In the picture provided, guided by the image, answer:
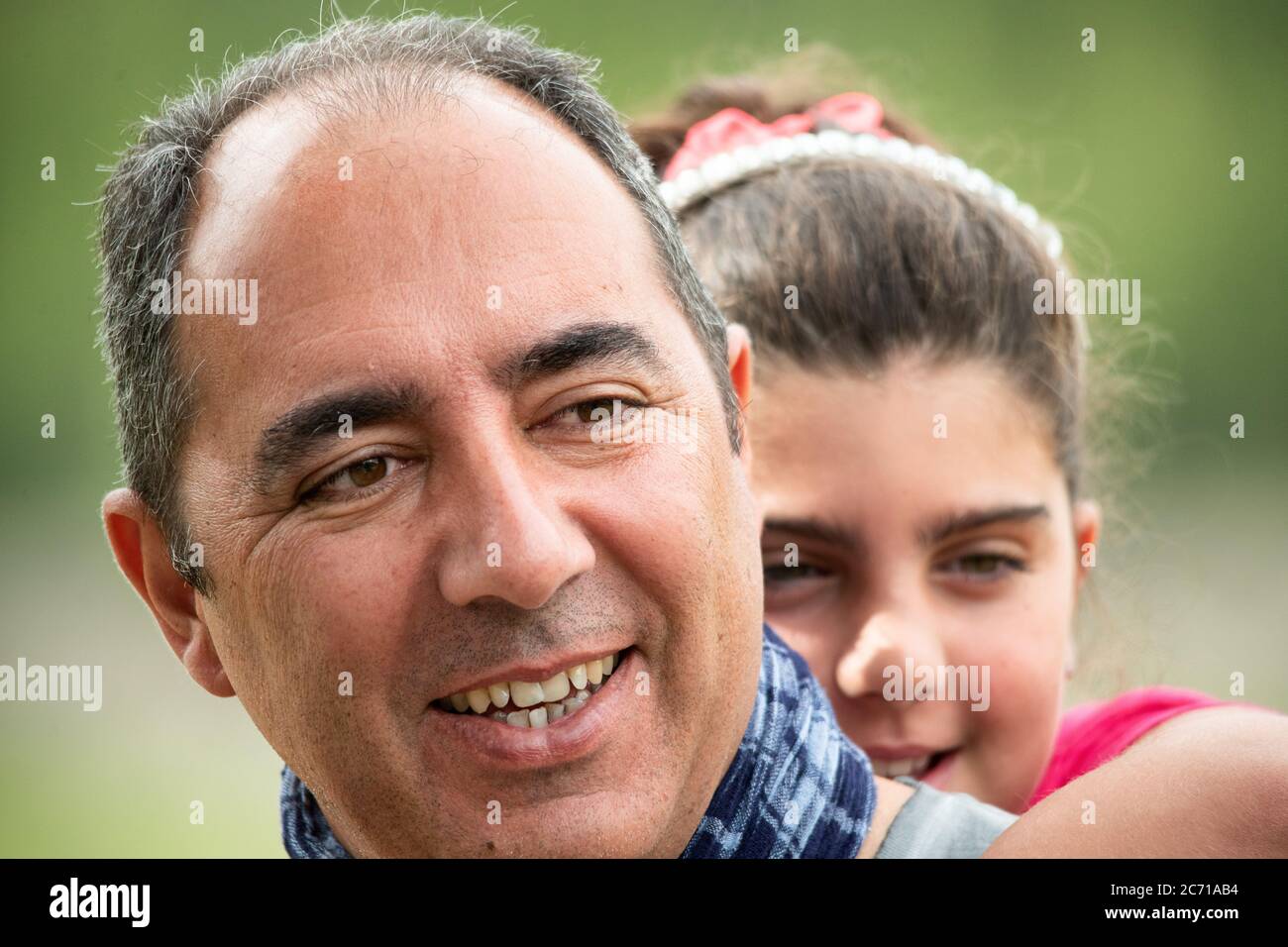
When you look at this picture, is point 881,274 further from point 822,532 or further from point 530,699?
point 530,699

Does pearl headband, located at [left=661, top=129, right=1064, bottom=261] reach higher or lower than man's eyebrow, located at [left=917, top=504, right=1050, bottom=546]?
higher

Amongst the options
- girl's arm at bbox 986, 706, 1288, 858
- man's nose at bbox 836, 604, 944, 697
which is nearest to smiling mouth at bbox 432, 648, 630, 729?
girl's arm at bbox 986, 706, 1288, 858

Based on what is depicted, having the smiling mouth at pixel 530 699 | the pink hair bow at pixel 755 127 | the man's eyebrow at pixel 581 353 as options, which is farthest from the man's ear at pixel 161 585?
the pink hair bow at pixel 755 127

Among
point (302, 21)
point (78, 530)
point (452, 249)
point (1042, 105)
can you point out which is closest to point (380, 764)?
point (452, 249)

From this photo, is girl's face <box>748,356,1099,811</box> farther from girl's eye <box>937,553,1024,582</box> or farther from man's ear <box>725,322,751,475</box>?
man's ear <box>725,322,751,475</box>

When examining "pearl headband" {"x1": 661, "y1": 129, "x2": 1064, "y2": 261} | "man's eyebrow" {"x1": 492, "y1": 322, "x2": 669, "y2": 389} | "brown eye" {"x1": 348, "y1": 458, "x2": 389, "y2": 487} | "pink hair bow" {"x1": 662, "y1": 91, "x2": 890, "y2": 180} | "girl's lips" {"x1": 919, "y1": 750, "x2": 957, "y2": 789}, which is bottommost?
"girl's lips" {"x1": 919, "y1": 750, "x2": 957, "y2": 789}

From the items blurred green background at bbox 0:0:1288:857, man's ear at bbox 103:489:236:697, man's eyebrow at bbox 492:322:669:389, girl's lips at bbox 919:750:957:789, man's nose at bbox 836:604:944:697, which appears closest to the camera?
man's eyebrow at bbox 492:322:669:389

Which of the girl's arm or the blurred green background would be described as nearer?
the girl's arm

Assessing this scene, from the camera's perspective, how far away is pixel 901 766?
119 inches

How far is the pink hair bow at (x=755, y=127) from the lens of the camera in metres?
3.51

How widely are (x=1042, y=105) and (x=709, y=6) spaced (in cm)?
193

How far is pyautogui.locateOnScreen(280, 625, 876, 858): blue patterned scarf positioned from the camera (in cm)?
215

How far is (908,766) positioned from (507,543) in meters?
1.51

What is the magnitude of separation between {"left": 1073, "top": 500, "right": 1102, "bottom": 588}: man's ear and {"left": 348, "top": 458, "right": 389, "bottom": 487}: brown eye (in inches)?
71.9
